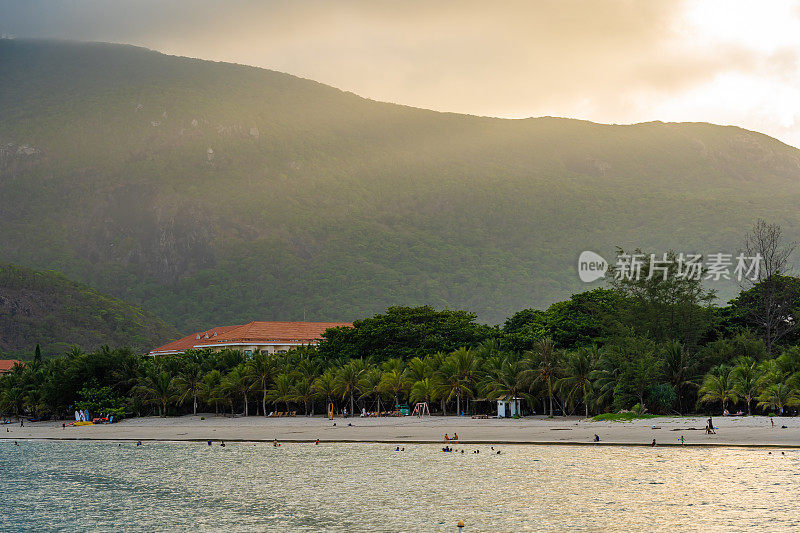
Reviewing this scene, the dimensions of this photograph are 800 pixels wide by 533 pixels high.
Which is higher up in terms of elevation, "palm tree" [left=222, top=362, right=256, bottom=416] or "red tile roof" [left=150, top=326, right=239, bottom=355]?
"red tile roof" [left=150, top=326, right=239, bottom=355]

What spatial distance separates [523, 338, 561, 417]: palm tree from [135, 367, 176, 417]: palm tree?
4250 centimetres

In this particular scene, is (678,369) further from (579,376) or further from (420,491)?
(420,491)

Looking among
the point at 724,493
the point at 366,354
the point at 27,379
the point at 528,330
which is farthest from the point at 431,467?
the point at 27,379

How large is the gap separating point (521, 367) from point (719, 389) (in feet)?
56.7

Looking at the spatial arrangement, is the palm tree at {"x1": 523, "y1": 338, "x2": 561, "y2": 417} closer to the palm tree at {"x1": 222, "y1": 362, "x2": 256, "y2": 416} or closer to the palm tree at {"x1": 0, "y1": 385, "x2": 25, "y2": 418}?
the palm tree at {"x1": 222, "y1": 362, "x2": 256, "y2": 416}

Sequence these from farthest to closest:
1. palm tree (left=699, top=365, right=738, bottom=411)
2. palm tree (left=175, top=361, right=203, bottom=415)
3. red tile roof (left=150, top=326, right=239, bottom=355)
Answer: red tile roof (left=150, top=326, right=239, bottom=355), palm tree (left=175, top=361, right=203, bottom=415), palm tree (left=699, top=365, right=738, bottom=411)

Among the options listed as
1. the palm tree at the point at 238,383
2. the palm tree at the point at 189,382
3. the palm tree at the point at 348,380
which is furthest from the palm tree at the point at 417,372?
the palm tree at the point at 189,382

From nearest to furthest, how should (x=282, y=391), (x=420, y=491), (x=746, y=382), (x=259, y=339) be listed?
1. (x=420, y=491)
2. (x=746, y=382)
3. (x=282, y=391)
4. (x=259, y=339)

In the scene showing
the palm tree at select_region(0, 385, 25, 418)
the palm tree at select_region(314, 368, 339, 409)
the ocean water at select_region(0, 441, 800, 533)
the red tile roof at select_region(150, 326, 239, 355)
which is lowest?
the ocean water at select_region(0, 441, 800, 533)

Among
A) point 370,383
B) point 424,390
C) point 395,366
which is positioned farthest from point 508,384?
point 370,383

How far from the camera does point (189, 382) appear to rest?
302 feet

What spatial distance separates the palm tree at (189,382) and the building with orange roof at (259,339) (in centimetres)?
5090

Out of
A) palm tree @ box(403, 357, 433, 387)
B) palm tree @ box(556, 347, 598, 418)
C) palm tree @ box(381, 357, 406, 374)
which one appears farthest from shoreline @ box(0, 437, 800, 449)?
palm tree @ box(381, 357, 406, 374)

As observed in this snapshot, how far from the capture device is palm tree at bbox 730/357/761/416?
58.5 meters
